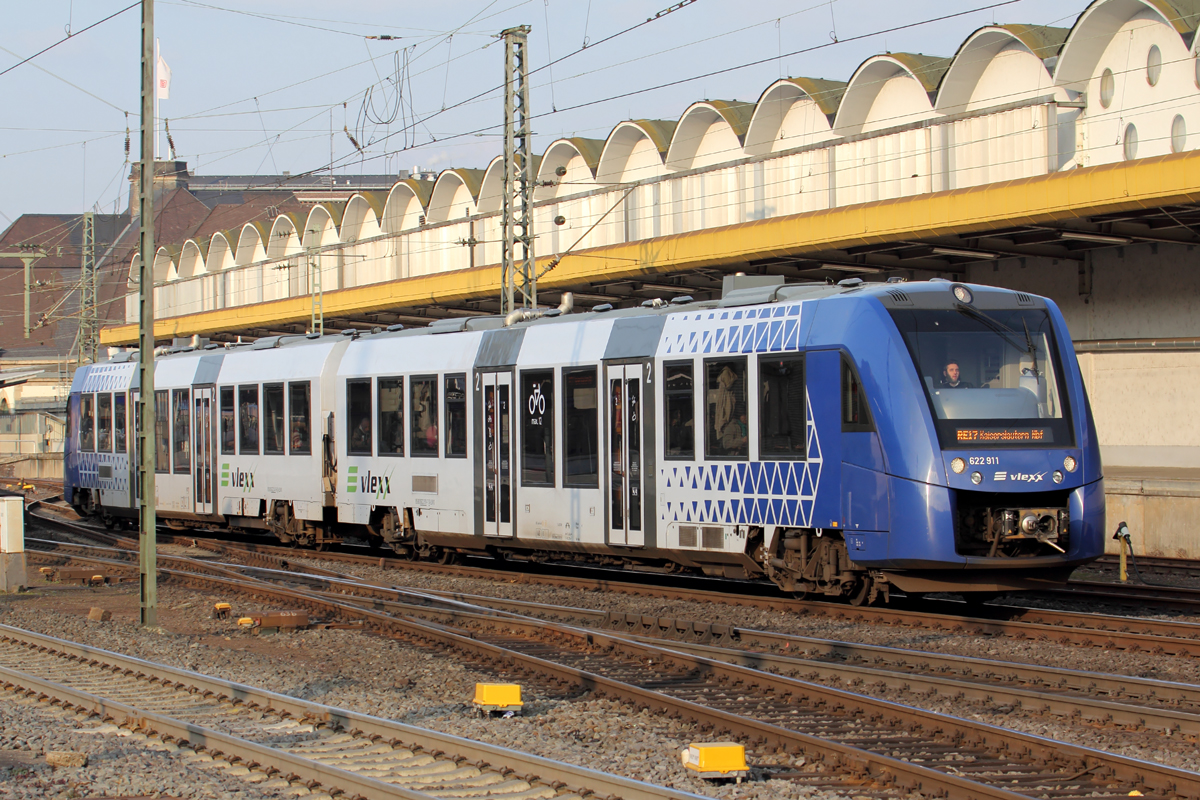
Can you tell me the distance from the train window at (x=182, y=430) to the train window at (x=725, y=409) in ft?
40.2

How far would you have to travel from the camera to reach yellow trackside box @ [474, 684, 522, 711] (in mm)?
8641

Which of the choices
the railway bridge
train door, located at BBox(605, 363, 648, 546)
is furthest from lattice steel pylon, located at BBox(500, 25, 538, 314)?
train door, located at BBox(605, 363, 648, 546)

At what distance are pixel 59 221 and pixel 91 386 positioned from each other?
8363 centimetres

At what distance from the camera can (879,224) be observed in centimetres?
2133

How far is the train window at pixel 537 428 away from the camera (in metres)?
15.8

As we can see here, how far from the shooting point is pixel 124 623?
A: 13.7 meters

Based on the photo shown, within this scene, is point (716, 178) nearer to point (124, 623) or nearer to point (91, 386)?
point (91, 386)

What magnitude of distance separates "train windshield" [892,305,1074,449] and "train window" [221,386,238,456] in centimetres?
1293

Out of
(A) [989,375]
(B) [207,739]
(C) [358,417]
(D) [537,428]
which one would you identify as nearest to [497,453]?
(D) [537,428]

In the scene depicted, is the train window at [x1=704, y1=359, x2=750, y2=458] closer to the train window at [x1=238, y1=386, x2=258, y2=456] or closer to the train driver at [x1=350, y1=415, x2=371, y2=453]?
the train driver at [x1=350, y1=415, x2=371, y2=453]

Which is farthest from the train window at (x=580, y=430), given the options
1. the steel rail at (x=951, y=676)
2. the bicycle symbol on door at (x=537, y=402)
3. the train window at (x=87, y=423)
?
the train window at (x=87, y=423)

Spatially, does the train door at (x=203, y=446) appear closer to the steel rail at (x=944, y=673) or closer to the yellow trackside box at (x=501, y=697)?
the steel rail at (x=944, y=673)

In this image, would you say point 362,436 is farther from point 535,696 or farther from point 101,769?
point 101,769

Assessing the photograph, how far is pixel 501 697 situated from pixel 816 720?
6.56 feet
